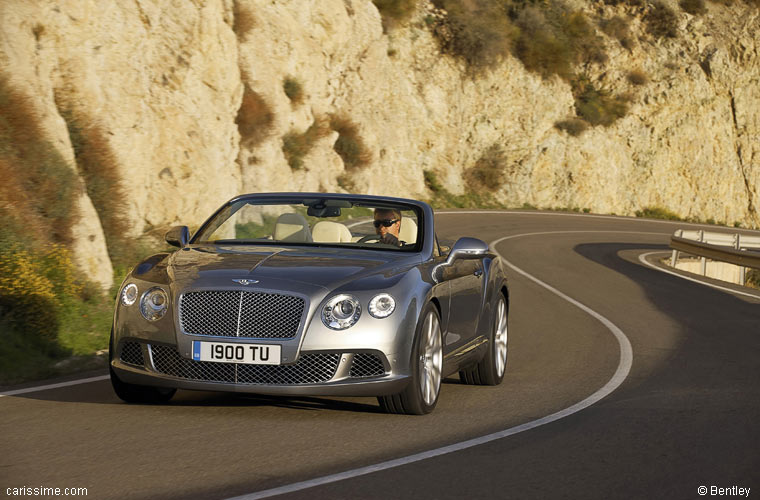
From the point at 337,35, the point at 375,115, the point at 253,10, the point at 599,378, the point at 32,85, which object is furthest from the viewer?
the point at 375,115

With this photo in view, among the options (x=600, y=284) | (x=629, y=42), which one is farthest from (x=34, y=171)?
(x=629, y=42)

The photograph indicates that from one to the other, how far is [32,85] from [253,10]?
59.5 feet

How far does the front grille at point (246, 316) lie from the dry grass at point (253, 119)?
22816mm

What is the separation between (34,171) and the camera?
13.8m

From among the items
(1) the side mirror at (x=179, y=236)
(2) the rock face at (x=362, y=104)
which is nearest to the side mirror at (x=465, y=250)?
(1) the side mirror at (x=179, y=236)

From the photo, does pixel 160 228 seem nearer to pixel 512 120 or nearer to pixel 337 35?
pixel 337 35

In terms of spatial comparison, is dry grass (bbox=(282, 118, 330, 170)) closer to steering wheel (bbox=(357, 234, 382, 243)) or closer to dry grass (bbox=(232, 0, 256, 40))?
dry grass (bbox=(232, 0, 256, 40))

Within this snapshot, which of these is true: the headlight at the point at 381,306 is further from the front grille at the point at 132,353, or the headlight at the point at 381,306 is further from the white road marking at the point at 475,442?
the front grille at the point at 132,353

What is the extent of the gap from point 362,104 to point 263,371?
115 feet

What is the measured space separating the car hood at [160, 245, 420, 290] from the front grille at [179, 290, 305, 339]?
11cm

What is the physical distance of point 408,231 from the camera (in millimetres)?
8711

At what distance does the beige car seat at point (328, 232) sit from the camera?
840cm

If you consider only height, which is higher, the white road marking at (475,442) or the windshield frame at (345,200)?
the windshield frame at (345,200)

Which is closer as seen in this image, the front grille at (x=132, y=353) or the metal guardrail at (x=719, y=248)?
the front grille at (x=132, y=353)
